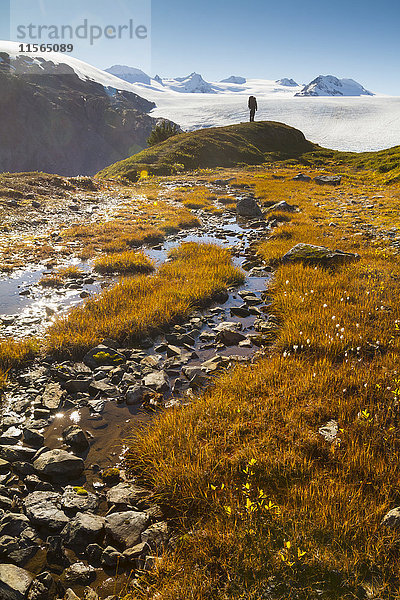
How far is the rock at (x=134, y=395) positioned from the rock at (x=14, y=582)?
8.97 ft

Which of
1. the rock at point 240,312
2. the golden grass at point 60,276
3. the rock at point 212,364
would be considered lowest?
the rock at point 212,364

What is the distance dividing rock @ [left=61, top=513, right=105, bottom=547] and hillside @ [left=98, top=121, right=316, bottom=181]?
4699 centimetres

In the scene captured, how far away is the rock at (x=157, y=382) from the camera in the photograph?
5.90 metres

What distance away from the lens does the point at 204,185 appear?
36.8 meters

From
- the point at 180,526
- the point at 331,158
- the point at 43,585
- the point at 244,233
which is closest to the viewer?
the point at 43,585

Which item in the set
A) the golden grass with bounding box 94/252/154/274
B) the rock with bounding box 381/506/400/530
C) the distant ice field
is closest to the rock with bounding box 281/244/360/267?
the golden grass with bounding box 94/252/154/274

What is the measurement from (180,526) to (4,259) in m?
12.2

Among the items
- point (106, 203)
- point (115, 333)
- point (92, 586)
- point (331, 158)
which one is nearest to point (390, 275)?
point (115, 333)

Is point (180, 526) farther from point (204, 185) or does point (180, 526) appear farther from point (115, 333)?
point (204, 185)

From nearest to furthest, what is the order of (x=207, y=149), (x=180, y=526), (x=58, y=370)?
(x=180, y=526)
(x=58, y=370)
(x=207, y=149)

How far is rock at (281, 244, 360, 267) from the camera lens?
11.3 m

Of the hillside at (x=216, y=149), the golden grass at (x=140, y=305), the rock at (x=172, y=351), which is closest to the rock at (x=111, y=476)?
the rock at (x=172, y=351)

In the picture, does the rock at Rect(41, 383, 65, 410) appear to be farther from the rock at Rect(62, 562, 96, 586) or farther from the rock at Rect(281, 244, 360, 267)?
the rock at Rect(281, 244, 360, 267)

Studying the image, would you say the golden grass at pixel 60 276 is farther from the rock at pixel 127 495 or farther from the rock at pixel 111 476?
the rock at pixel 127 495
